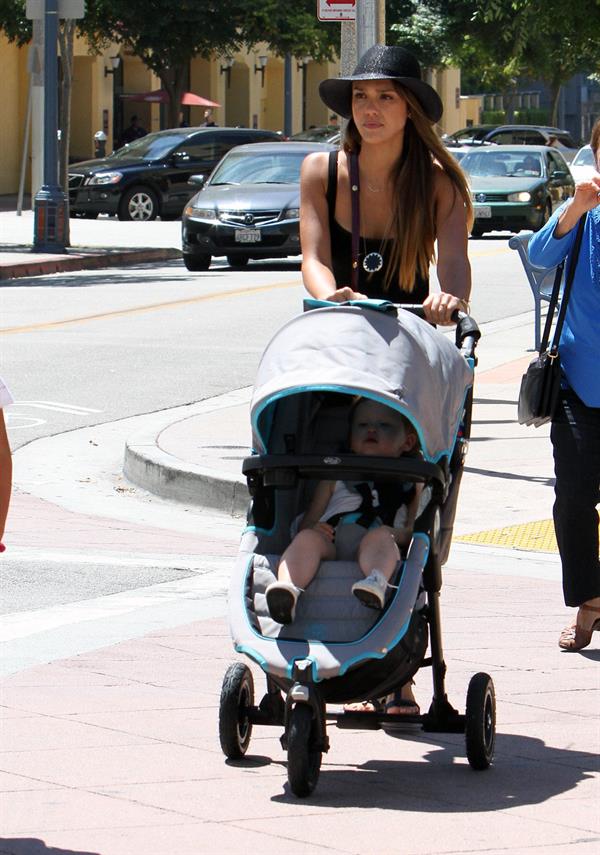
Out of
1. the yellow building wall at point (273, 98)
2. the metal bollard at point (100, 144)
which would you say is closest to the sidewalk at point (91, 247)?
the metal bollard at point (100, 144)

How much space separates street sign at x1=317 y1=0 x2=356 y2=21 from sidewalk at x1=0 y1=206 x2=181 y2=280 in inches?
486

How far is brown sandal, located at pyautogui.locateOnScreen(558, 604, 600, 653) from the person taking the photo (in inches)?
246

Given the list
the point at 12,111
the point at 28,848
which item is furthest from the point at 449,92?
the point at 28,848

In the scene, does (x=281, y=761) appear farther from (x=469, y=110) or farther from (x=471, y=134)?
(x=469, y=110)

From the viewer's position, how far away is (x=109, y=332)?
1731 centimetres

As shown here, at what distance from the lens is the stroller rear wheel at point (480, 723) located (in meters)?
4.76

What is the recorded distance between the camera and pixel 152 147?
1387 inches

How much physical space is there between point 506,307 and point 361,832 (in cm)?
1583

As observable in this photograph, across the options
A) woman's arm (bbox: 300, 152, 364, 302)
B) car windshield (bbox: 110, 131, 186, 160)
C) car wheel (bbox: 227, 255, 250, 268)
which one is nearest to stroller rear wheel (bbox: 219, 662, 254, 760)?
woman's arm (bbox: 300, 152, 364, 302)

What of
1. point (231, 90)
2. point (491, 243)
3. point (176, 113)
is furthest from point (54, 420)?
point (231, 90)

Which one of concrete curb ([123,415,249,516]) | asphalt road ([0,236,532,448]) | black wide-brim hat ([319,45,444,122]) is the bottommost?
asphalt road ([0,236,532,448])

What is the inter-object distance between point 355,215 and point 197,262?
19.9 m

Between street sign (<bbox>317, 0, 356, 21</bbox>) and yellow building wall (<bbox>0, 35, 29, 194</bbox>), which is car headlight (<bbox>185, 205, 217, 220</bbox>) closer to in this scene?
street sign (<bbox>317, 0, 356, 21</bbox>)

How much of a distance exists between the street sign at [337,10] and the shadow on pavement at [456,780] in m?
7.36
